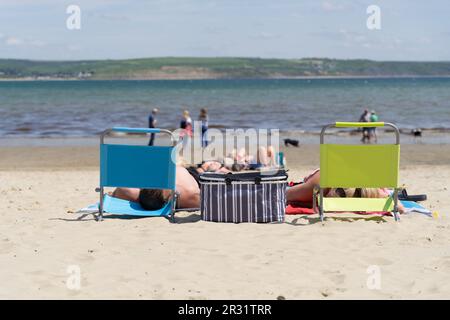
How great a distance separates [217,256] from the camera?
20.0ft

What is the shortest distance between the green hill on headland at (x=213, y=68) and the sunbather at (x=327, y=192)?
480 feet

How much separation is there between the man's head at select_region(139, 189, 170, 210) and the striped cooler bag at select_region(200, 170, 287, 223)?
0.79 m

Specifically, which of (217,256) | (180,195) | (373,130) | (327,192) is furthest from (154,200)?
(373,130)

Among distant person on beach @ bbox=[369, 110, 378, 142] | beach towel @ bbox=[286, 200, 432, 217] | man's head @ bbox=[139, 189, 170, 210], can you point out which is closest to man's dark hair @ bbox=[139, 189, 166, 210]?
man's head @ bbox=[139, 189, 170, 210]

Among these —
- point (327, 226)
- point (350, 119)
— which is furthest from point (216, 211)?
point (350, 119)

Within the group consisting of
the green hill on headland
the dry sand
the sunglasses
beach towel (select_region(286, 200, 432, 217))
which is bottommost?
the dry sand

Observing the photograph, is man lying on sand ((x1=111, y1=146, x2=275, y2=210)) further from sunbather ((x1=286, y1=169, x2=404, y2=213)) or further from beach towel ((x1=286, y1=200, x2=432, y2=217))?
sunbather ((x1=286, y1=169, x2=404, y2=213))

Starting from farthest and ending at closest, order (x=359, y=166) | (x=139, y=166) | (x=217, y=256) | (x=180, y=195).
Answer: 1. (x=180, y=195)
2. (x=139, y=166)
3. (x=359, y=166)
4. (x=217, y=256)

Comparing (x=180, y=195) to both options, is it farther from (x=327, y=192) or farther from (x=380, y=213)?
(x=380, y=213)

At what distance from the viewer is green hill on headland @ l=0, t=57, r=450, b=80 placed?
157 meters

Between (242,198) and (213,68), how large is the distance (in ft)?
526

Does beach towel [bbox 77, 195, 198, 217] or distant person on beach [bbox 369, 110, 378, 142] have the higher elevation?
distant person on beach [bbox 369, 110, 378, 142]

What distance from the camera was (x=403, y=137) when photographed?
2369 centimetres

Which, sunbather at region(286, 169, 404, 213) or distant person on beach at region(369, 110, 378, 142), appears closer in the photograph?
sunbather at region(286, 169, 404, 213)
